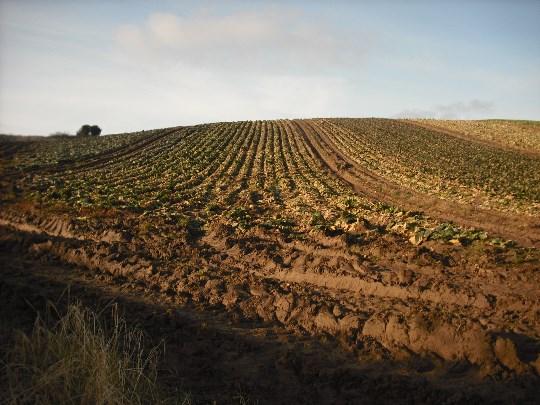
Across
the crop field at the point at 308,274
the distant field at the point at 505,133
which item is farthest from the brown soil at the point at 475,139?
the crop field at the point at 308,274

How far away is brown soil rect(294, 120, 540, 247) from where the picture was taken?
1260 centimetres

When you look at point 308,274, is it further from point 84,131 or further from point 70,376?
point 84,131

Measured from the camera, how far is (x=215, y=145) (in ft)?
134

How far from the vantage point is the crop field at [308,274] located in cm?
615

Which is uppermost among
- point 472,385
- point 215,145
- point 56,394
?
point 215,145

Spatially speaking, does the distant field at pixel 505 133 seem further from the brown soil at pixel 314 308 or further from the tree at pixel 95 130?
the tree at pixel 95 130

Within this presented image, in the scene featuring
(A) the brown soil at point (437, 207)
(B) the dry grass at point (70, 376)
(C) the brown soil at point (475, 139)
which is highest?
(C) the brown soil at point (475, 139)

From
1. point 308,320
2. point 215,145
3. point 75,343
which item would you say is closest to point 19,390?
point 75,343

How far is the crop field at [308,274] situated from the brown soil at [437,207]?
0.34ft

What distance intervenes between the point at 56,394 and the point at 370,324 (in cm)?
487

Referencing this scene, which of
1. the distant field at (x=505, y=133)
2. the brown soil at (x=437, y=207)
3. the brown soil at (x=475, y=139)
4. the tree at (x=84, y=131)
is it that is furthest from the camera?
the tree at (x=84, y=131)

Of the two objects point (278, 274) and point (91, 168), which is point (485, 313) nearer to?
point (278, 274)

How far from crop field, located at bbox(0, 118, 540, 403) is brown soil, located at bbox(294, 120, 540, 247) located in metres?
0.10

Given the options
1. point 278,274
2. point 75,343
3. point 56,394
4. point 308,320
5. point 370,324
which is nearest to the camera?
point 56,394
